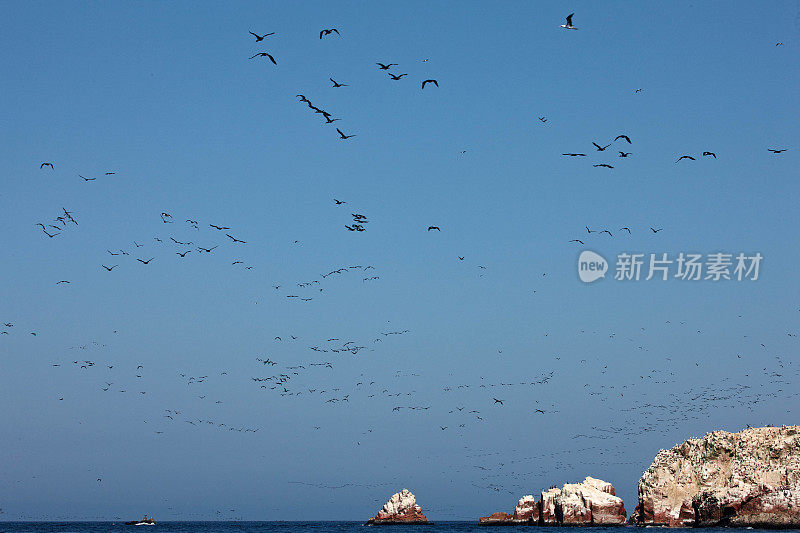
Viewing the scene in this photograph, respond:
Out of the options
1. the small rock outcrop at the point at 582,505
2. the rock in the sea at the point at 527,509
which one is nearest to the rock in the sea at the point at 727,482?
the small rock outcrop at the point at 582,505

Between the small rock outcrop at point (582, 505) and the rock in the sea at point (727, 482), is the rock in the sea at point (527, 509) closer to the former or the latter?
the small rock outcrop at point (582, 505)

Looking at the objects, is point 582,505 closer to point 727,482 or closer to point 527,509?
point 527,509

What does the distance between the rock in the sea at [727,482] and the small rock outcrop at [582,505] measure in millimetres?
11669

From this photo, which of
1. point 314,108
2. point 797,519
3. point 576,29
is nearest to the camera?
point 576,29

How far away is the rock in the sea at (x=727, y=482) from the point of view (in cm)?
11425

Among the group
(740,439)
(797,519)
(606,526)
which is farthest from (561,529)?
(797,519)

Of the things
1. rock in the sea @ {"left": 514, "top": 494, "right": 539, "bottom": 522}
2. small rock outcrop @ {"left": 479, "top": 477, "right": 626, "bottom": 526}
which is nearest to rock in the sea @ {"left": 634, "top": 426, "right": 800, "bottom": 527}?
small rock outcrop @ {"left": 479, "top": 477, "right": 626, "bottom": 526}

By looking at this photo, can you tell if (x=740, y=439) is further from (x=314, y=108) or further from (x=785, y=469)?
(x=314, y=108)

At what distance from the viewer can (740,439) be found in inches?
5103

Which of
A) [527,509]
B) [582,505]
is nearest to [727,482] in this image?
[582,505]

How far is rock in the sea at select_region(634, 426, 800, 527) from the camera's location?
114250 millimetres

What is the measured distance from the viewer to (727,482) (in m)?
124

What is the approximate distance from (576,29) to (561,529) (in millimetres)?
122335

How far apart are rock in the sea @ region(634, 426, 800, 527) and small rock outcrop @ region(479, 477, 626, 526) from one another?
1167cm
